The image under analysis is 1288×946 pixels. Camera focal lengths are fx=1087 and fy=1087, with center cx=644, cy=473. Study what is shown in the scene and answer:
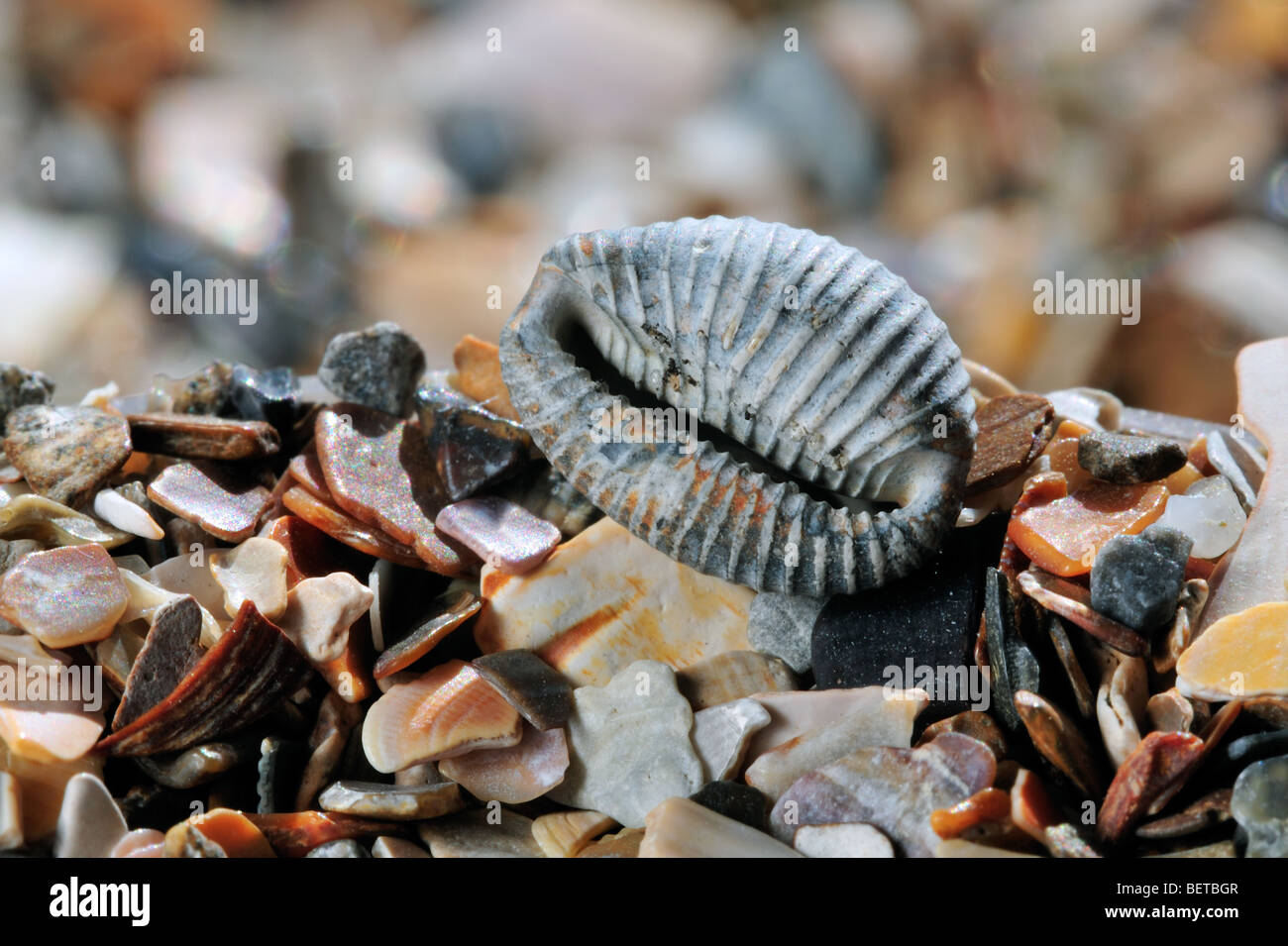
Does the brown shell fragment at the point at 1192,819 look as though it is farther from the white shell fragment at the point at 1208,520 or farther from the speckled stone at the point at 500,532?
A: the speckled stone at the point at 500,532

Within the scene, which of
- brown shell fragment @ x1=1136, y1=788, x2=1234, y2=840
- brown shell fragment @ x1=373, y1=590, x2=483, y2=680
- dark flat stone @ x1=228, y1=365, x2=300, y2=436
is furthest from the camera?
dark flat stone @ x1=228, y1=365, x2=300, y2=436

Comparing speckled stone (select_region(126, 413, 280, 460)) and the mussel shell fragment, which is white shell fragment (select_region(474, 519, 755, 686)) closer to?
the mussel shell fragment

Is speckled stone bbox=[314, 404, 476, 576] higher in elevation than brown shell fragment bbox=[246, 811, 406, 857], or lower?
higher

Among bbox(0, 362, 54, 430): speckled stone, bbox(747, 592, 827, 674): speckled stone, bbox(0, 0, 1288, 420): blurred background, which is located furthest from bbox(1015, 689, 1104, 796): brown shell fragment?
bbox(0, 0, 1288, 420): blurred background

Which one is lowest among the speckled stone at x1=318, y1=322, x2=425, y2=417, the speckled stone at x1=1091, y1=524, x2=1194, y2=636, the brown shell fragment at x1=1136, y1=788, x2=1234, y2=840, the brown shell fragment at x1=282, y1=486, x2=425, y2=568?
the brown shell fragment at x1=1136, y1=788, x2=1234, y2=840

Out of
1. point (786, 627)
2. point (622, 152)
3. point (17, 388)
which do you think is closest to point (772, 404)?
point (786, 627)

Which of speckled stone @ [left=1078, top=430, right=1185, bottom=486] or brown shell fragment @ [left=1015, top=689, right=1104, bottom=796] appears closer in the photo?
brown shell fragment @ [left=1015, top=689, right=1104, bottom=796]

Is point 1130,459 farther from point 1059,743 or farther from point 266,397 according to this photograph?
point 266,397
